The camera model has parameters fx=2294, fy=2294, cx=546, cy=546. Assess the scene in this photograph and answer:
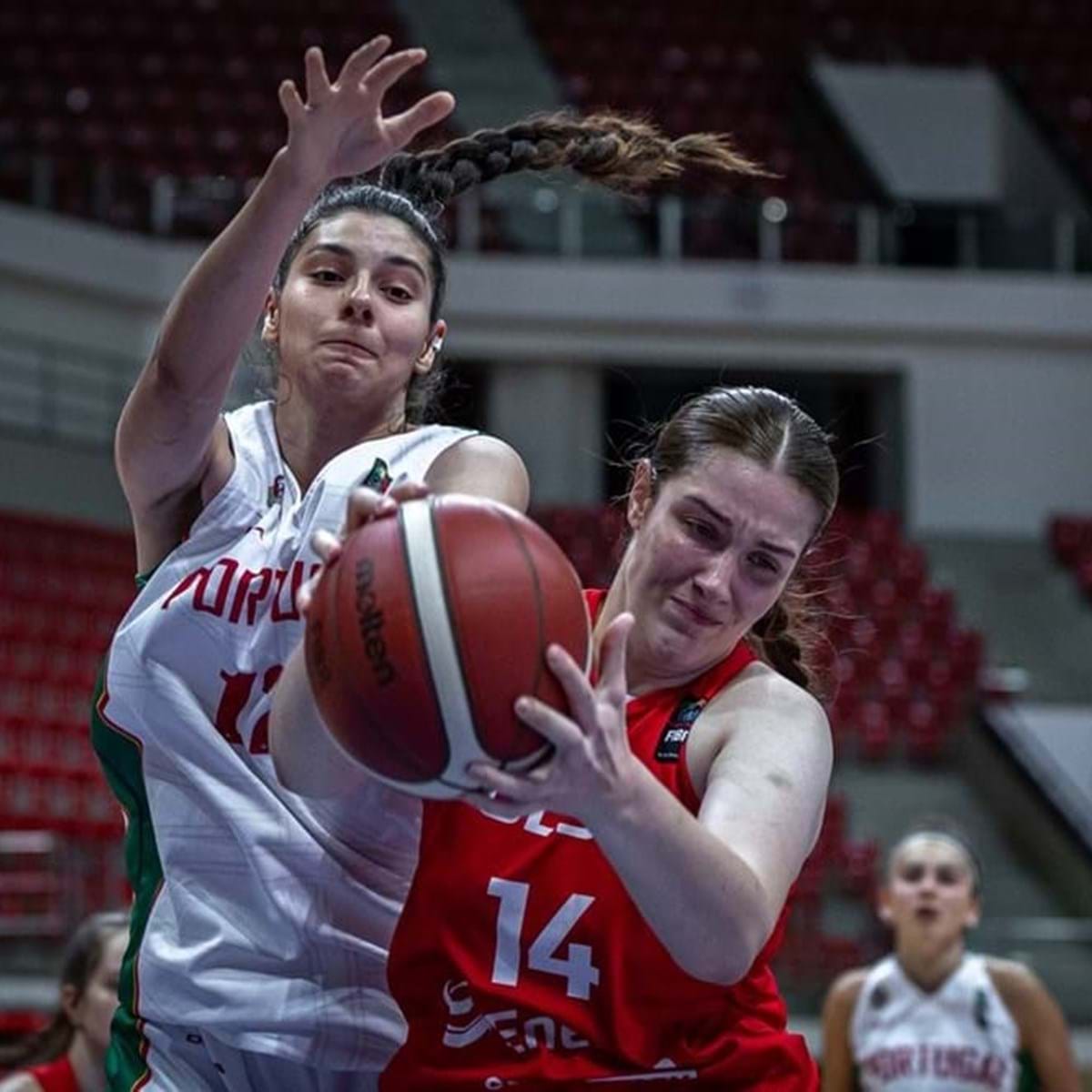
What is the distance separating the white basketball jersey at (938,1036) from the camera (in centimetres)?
602

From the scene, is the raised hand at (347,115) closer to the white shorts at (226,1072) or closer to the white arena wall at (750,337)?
the white shorts at (226,1072)

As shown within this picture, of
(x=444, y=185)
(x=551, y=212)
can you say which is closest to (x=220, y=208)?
(x=551, y=212)

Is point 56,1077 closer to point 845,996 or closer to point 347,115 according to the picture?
point 845,996

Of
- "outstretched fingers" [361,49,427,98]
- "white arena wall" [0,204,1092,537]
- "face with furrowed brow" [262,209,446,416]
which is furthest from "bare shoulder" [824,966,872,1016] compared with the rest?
"white arena wall" [0,204,1092,537]

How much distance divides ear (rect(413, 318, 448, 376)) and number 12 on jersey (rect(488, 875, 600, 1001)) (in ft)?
2.43

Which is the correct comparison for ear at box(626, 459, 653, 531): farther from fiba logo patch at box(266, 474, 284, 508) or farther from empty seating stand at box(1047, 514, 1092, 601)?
empty seating stand at box(1047, 514, 1092, 601)

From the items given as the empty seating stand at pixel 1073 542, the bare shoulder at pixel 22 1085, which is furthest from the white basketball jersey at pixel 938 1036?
the empty seating stand at pixel 1073 542

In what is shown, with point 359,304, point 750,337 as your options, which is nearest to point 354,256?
point 359,304

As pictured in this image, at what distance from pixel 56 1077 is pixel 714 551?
2531mm

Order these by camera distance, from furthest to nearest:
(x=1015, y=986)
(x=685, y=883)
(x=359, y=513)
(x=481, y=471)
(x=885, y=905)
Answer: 1. (x=885, y=905)
2. (x=1015, y=986)
3. (x=481, y=471)
4. (x=359, y=513)
5. (x=685, y=883)

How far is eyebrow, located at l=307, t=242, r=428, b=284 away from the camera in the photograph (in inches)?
119

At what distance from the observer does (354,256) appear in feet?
9.90

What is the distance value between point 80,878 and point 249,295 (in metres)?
7.23

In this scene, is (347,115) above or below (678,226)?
above
